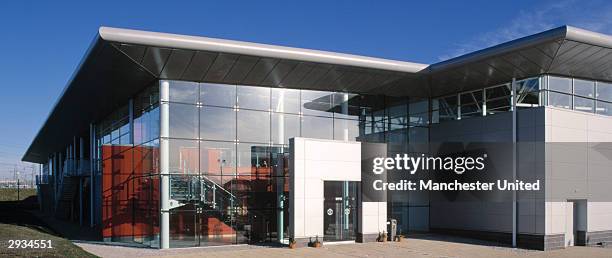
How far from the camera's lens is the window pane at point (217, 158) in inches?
854

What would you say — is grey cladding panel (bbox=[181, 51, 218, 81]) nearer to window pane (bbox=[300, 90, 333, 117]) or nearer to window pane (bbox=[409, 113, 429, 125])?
window pane (bbox=[300, 90, 333, 117])

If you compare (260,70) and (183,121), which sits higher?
(260,70)

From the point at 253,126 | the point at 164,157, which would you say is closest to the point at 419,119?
the point at 253,126

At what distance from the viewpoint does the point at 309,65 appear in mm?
21234

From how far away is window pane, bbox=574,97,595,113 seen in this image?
22828 mm

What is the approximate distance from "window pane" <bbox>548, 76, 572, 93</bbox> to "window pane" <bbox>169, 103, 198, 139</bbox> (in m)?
13.9

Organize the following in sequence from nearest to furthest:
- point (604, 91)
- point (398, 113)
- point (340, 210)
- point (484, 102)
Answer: point (340, 210) < point (604, 91) < point (484, 102) < point (398, 113)

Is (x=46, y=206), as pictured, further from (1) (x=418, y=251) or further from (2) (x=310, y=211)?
(1) (x=418, y=251)

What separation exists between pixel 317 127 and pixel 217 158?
464 cm

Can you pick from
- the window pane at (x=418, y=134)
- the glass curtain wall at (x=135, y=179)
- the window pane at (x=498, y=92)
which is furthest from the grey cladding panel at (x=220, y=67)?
the window pane at (x=498, y=92)

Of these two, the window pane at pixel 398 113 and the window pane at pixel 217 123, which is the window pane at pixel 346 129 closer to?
the window pane at pixel 398 113

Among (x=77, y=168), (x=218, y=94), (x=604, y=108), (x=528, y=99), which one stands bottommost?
(x=77, y=168)

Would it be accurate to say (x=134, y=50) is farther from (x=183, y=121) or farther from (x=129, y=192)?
(x=129, y=192)

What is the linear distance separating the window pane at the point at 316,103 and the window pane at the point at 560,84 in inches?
352
